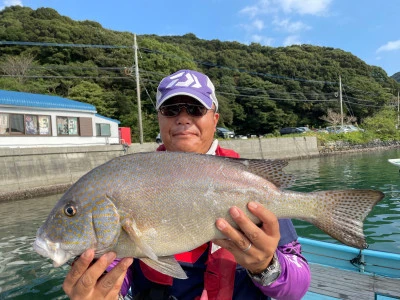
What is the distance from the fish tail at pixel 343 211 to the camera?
1861 mm

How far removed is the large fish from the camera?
5.86ft

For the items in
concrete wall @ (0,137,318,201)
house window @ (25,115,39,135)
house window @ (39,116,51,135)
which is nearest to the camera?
concrete wall @ (0,137,318,201)

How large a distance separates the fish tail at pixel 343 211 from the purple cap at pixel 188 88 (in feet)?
3.50

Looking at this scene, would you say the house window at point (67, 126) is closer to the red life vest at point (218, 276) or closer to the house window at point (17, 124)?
the house window at point (17, 124)

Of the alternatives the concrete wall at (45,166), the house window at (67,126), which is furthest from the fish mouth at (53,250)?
the house window at (67,126)

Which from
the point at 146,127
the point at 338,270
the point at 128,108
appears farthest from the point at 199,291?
the point at 128,108

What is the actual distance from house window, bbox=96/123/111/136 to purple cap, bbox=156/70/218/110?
2431cm

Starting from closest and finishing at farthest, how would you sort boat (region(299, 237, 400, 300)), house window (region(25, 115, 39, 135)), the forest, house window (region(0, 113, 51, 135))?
boat (region(299, 237, 400, 300))
house window (region(0, 113, 51, 135))
house window (region(25, 115, 39, 135))
the forest

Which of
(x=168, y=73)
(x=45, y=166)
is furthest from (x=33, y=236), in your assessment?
(x=168, y=73)

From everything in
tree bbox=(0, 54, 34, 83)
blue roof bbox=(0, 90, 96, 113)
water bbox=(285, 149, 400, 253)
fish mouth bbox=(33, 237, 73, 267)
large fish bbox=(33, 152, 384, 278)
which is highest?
tree bbox=(0, 54, 34, 83)

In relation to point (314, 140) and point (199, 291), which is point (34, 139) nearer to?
point (199, 291)

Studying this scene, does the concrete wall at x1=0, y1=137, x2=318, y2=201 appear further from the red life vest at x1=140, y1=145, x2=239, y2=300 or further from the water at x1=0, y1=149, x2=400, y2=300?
the red life vest at x1=140, y1=145, x2=239, y2=300

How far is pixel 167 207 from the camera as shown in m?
1.83

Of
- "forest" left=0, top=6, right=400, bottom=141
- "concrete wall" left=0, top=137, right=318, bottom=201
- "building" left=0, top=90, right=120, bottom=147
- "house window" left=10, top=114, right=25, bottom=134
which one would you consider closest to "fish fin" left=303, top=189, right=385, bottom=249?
"concrete wall" left=0, top=137, right=318, bottom=201
